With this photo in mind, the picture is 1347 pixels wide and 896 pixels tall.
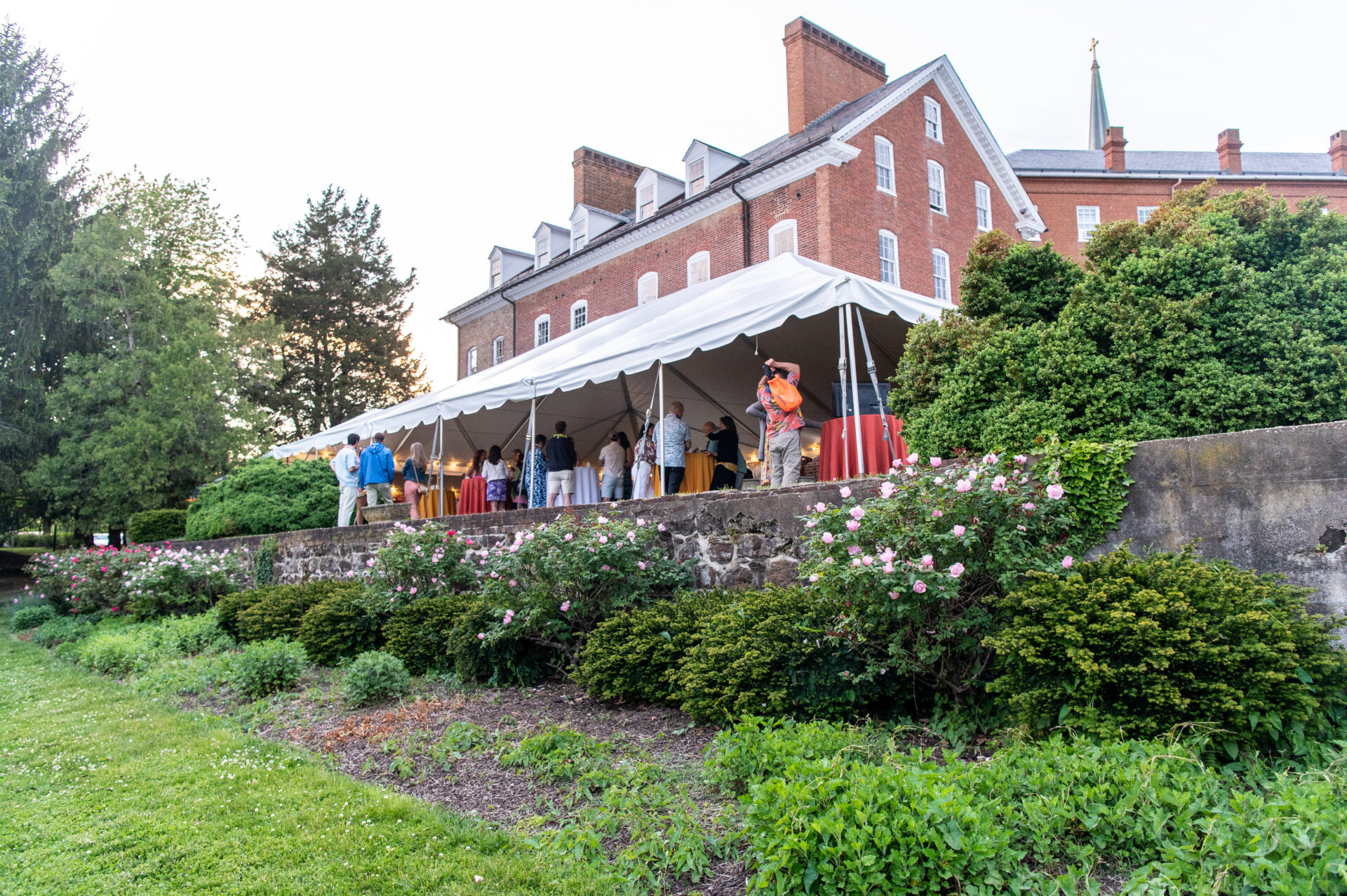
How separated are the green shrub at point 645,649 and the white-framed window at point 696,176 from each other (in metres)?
16.7

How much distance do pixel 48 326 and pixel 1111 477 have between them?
27328mm

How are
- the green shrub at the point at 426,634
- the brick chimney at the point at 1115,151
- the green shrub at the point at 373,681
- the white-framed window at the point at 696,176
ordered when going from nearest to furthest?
the green shrub at the point at 373,681
the green shrub at the point at 426,634
the white-framed window at the point at 696,176
the brick chimney at the point at 1115,151

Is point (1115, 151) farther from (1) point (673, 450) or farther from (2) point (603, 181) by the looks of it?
(1) point (673, 450)

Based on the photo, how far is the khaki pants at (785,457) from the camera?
748cm

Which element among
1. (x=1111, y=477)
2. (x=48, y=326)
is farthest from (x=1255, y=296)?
(x=48, y=326)

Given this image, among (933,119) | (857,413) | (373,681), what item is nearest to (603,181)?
(933,119)

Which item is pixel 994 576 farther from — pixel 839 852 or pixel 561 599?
pixel 561 599

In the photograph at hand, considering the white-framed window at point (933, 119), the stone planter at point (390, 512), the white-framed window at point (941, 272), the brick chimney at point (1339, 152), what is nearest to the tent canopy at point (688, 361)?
the stone planter at point (390, 512)

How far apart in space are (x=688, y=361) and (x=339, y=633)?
5.48m

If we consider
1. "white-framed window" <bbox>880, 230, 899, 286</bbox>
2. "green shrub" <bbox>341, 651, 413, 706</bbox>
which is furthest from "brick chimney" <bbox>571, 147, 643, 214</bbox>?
"green shrub" <bbox>341, 651, 413, 706</bbox>

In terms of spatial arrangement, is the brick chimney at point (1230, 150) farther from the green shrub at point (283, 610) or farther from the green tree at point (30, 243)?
the green tree at point (30, 243)

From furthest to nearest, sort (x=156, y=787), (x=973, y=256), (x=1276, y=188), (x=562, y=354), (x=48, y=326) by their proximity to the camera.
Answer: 1. (x=1276, y=188)
2. (x=48, y=326)
3. (x=562, y=354)
4. (x=973, y=256)
5. (x=156, y=787)

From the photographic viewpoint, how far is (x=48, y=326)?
22.9 metres

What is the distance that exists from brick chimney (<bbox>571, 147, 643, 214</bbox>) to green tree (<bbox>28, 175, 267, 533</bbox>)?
466 inches
